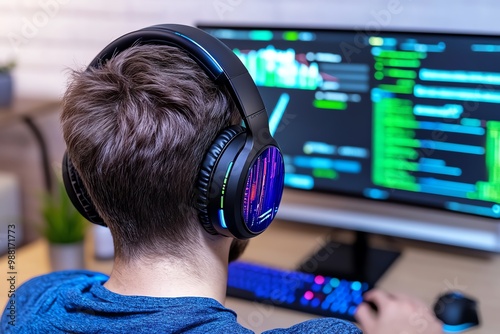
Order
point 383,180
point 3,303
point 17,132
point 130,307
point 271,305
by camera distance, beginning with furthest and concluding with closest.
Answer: point 17,132, point 383,180, point 271,305, point 3,303, point 130,307

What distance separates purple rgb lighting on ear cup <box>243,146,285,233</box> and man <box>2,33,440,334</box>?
6cm

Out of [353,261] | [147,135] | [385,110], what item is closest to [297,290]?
[353,261]

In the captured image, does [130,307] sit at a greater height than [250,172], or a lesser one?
lesser

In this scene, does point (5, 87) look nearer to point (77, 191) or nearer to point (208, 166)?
point (77, 191)

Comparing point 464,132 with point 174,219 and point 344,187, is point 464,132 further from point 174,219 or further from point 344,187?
point 174,219

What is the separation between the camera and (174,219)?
0.85 metres

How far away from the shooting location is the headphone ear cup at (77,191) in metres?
0.95

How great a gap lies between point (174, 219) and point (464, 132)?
762 millimetres

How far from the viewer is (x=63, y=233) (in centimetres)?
148

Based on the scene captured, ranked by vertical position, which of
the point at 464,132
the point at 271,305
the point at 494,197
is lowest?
A: the point at 271,305

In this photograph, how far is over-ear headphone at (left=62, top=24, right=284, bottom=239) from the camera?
0.82 metres

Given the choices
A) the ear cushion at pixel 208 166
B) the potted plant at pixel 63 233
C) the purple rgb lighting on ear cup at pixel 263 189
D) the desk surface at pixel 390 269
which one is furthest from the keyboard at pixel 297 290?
the ear cushion at pixel 208 166

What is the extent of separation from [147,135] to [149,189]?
0.23 feet

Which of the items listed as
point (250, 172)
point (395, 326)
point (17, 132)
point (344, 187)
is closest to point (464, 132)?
point (344, 187)
